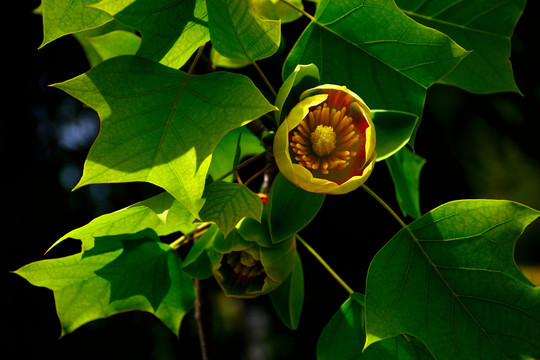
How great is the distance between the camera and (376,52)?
1.82ft

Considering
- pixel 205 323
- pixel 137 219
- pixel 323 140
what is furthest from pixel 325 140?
pixel 205 323

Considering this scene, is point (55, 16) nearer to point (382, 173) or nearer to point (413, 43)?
point (413, 43)

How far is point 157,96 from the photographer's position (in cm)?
49

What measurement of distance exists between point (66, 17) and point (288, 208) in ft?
0.97

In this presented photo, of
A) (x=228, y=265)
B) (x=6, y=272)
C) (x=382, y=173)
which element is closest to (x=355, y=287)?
(x=382, y=173)

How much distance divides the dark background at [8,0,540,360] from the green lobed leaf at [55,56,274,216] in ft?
2.97

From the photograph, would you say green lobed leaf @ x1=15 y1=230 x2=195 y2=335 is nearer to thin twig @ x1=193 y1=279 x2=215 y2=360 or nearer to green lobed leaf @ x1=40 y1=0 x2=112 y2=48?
thin twig @ x1=193 y1=279 x2=215 y2=360

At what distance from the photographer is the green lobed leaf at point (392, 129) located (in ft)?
1.73

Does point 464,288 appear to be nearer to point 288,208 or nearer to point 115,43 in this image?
point 288,208

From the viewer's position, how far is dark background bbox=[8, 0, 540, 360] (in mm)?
1664

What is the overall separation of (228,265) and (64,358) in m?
1.43

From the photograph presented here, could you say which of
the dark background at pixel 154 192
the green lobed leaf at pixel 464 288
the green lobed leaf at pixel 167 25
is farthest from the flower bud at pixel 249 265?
the dark background at pixel 154 192

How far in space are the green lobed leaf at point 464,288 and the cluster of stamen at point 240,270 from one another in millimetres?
135

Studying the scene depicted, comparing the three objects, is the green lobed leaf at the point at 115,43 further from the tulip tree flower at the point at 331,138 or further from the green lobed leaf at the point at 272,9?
the tulip tree flower at the point at 331,138
